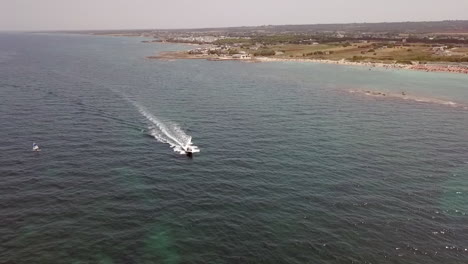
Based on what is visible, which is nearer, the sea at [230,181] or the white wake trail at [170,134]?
the sea at [230,181]

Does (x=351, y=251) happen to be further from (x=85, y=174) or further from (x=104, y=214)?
(x=85, y=174)

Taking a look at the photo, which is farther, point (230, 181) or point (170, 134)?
point (170, 134)

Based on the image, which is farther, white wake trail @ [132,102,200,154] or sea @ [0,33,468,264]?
white wake trail @ [132,102,200,154]

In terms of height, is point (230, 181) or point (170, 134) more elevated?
point (170, 134)

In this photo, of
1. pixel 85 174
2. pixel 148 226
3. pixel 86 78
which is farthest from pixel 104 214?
pixel 86 78
